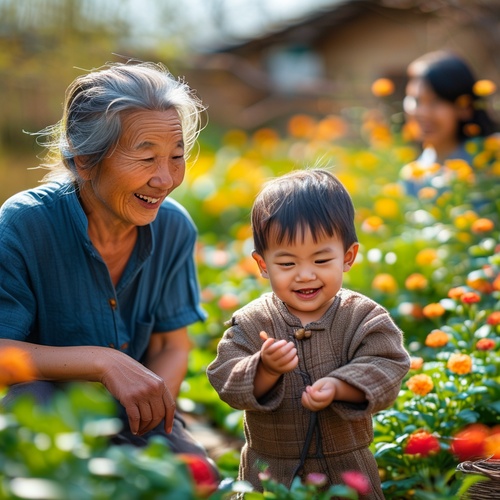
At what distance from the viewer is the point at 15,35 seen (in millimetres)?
8383

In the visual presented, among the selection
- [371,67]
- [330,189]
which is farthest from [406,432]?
Result: [371,67]

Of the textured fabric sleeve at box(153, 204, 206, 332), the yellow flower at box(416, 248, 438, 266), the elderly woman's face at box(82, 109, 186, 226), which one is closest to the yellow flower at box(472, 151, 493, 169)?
the yellow flower at box(416, 248, 438, 266)

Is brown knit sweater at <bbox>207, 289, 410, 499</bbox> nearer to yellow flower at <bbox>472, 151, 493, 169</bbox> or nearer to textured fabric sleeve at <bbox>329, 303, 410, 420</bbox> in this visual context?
textured fabric sleeve at <bbox>329, 303, 410, 420</bbox>

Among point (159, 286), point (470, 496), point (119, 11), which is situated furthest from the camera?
point (119, 11)

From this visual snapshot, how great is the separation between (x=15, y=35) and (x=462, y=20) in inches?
173

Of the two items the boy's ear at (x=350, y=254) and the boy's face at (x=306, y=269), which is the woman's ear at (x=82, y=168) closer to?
the boy's face at (x=306, y=269)

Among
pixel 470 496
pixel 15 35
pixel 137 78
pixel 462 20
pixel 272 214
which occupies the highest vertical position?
pixel 15 35

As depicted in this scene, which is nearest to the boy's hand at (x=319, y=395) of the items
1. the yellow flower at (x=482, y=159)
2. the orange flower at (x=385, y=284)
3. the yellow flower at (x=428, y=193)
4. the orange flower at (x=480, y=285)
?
the orange flower at (x=480, y=285)

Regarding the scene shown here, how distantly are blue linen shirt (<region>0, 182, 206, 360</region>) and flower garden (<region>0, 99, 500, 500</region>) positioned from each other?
10.8 inches

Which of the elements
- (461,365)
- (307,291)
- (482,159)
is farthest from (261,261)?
(482,159)

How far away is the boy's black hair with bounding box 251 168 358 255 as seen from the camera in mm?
2018

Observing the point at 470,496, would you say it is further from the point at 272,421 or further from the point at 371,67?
the point at 371,67

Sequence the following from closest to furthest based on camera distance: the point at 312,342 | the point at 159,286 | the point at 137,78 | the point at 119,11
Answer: the point at 312,342
the point at 137,78
the point at 159,286
the point at 119,11

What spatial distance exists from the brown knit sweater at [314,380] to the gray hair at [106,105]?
66cm
